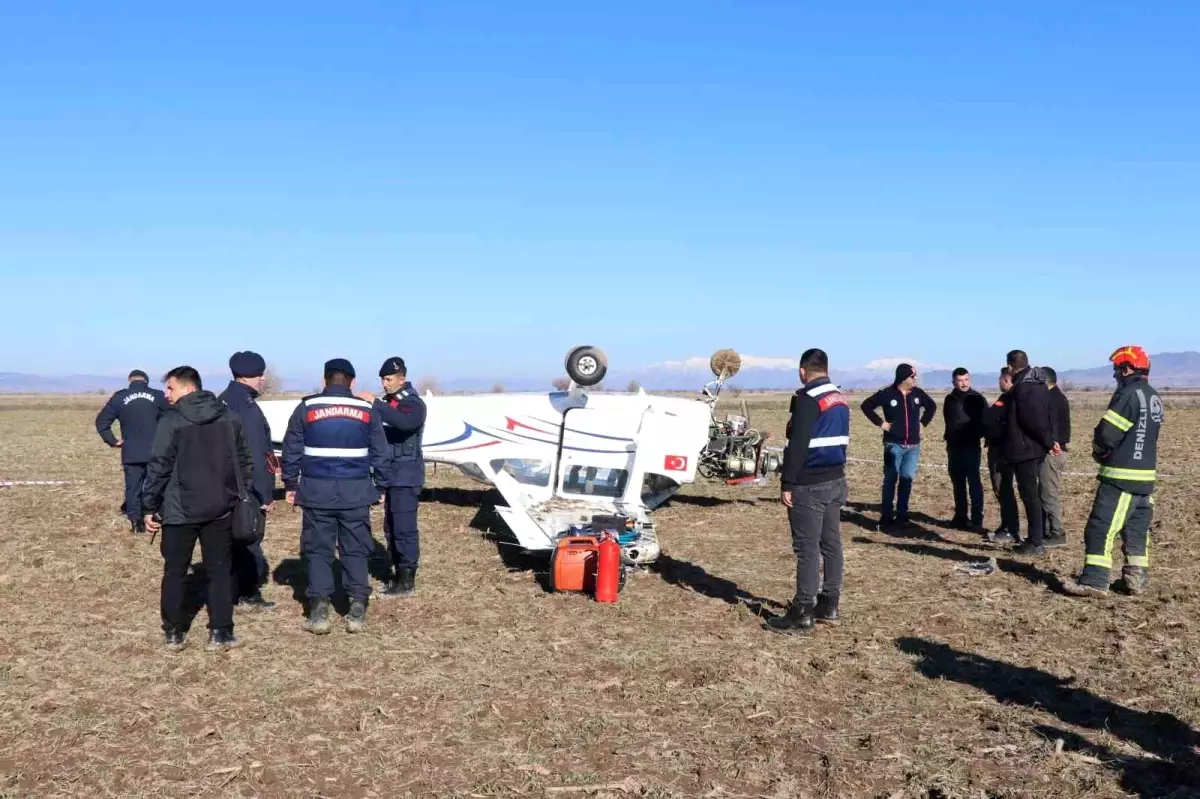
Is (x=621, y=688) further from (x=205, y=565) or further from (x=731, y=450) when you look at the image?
(x=731, y=450)

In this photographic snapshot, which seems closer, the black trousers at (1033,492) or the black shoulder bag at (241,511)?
the black shoulder bag at (241,511)

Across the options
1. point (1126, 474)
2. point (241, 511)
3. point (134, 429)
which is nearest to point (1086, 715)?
point (1126, 474)

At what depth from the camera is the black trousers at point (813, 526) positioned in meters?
7.98

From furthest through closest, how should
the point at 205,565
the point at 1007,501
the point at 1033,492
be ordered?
1. the point at 1007,501
2. the point at 1033,492
3. the point at 205,565

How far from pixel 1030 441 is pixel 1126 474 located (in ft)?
6.01

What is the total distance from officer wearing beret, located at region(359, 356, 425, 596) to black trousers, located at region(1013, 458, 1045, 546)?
707 cm

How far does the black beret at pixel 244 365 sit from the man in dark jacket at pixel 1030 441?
8547 millimetres

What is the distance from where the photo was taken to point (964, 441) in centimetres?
1287

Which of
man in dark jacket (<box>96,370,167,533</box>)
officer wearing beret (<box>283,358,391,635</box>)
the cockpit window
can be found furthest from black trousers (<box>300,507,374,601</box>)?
man in dark jacket (<box>96,370,167,533</box>)

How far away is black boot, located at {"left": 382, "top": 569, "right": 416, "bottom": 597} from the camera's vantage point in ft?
30.5

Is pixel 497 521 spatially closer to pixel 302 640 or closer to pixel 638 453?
pixel 638 453

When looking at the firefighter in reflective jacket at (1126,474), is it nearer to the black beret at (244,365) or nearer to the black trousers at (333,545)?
the black trousers at (333,545)

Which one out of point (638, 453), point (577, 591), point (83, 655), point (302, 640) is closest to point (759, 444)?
point (638, 453)

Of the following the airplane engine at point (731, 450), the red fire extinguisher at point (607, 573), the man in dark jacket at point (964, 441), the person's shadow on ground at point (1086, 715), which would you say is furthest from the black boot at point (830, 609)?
the airplane engine at point (731, 450)
